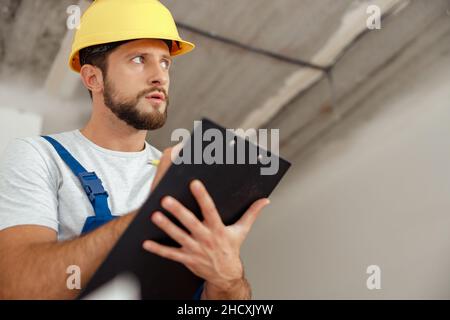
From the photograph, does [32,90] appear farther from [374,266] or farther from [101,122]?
[374,266]

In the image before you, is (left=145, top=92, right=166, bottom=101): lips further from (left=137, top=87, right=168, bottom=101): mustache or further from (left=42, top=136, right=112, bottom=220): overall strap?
(left=42, top=136, right=112, bottom=220): overall strap

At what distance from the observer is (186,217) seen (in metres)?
0.86

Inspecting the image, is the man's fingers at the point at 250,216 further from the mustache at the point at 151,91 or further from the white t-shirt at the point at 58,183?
the mustache at the point at 151,91

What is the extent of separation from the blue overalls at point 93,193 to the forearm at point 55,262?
137 millimetres

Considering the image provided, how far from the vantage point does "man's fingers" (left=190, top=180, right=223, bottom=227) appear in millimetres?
875

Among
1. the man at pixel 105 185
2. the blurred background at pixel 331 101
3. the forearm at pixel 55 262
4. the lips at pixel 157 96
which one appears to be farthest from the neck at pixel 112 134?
the blurred background at pixel 331 101

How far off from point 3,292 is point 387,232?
228 centimetres

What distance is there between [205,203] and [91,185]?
369 mm

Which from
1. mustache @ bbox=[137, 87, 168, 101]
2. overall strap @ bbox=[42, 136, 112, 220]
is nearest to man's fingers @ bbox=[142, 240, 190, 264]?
overall strap @ bbox=[42, 136, 112, 220]

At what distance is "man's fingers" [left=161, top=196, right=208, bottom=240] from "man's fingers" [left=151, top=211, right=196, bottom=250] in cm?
1

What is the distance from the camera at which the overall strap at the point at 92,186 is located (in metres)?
1.13

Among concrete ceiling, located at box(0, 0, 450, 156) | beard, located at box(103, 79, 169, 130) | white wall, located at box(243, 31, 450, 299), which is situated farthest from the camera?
white wall, located at box(243, 31, 450, 299)

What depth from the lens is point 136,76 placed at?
1.29 meters
